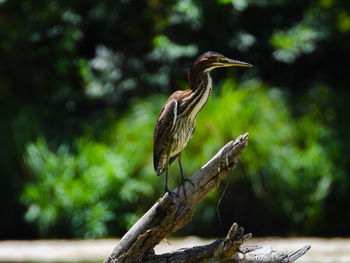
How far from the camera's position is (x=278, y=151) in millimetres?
6727

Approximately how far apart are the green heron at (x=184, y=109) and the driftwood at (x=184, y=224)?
142 mm

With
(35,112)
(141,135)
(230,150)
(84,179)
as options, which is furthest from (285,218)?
(230,150)

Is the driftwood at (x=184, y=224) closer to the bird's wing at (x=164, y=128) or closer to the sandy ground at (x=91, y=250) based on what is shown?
the bird's wing at (x=164, y=128)

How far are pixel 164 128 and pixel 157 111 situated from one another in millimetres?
4102

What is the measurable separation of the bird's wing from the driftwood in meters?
0.45

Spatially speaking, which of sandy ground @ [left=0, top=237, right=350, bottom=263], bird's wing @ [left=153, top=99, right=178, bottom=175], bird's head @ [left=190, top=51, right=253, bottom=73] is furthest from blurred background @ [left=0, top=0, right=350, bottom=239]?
bird's head @ [left=190, top=51, right=253, bottom=73]

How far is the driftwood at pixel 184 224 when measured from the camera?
269 centimetres

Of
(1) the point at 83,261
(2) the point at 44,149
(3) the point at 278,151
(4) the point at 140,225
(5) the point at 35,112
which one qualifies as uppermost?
(5) the point at 35,112

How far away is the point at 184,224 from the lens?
2.75 meters

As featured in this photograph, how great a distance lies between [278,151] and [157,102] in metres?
1.75

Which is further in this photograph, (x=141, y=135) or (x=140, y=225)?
(x=141, y=135)

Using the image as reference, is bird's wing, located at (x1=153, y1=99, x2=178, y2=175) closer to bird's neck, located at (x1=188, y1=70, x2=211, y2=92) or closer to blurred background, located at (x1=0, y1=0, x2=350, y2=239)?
bird's neck, located at (x1=188, y1=70, x2=211, y2=92)

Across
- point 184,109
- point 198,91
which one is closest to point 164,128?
point 184,109

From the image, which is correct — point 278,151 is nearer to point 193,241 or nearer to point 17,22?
point 193,241
